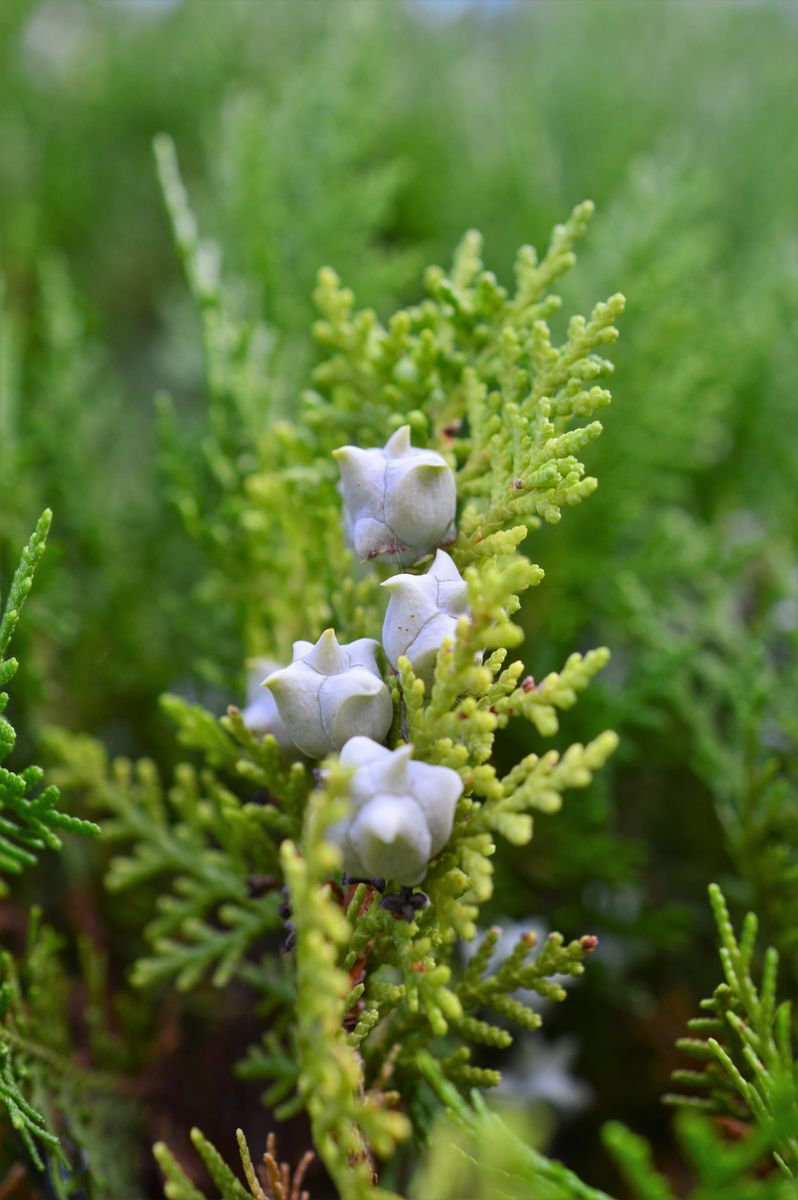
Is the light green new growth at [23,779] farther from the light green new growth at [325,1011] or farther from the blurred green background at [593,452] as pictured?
the blurred green background at [593,452]

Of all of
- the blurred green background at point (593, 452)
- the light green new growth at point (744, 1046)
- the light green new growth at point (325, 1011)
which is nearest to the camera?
the light green new growth at point (325, 1011)

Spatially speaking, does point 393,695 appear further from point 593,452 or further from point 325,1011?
point 593,452

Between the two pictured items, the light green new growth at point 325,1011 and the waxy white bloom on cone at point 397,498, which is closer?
the light green new growth at point 325,1011

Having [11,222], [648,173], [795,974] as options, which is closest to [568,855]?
[795,974]

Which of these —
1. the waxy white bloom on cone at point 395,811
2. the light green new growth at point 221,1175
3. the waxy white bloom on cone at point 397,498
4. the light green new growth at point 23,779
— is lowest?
the light green new growth at point 221,1175

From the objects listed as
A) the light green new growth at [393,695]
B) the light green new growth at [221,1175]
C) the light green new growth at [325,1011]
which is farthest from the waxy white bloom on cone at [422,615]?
the light green new growth at [221,1175]

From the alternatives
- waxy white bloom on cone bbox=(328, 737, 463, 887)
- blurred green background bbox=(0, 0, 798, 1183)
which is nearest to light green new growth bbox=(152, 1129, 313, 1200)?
waxy white bloom on cone bbox=(328, 737, 463, 887)

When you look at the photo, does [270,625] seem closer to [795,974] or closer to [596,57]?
[795,974]
